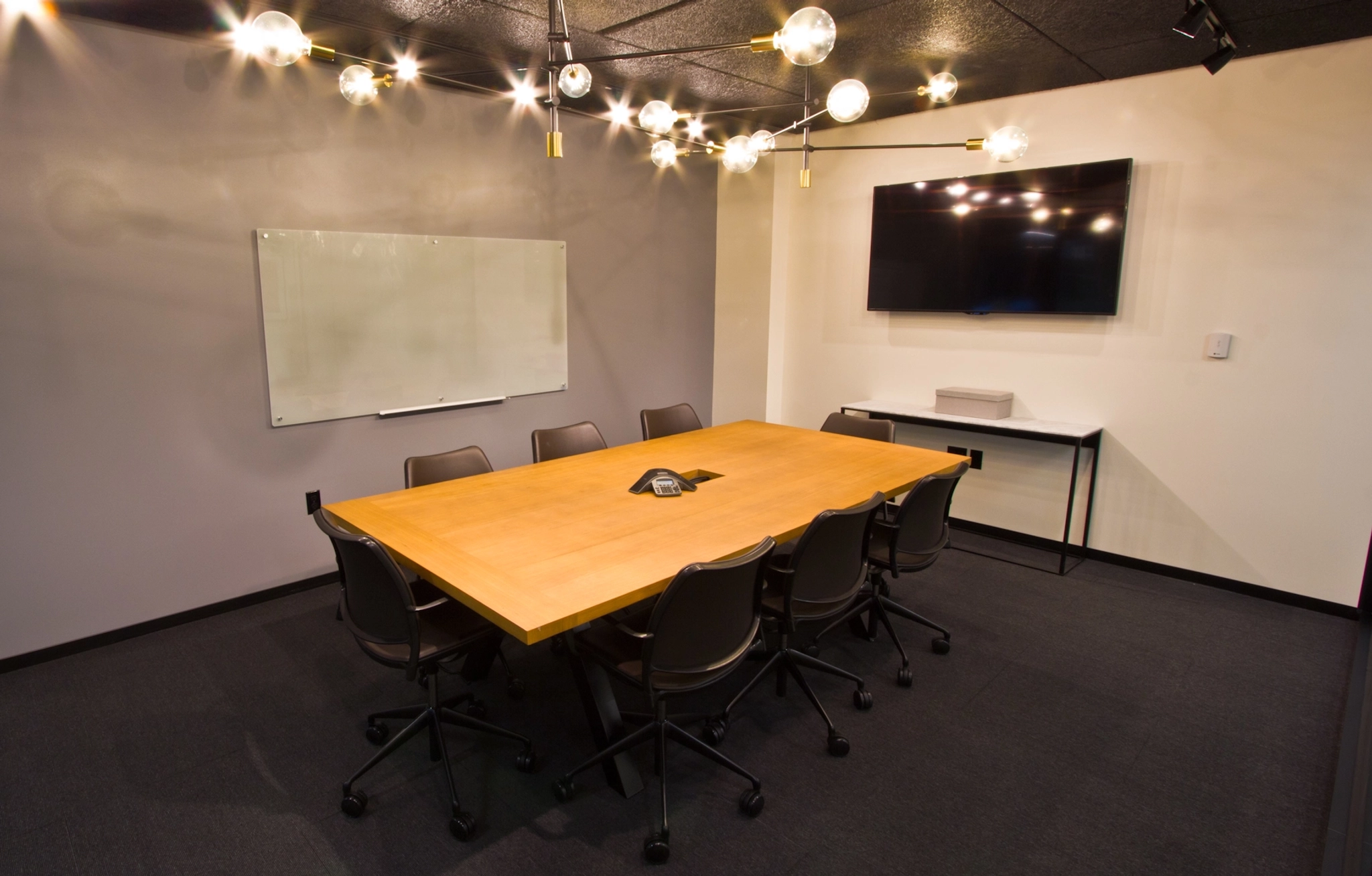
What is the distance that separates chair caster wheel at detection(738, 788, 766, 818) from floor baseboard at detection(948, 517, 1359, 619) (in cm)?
262

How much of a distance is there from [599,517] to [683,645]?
67 cm

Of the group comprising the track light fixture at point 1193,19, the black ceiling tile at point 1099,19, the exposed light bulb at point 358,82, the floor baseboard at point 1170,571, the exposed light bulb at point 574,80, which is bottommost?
the floor baseboard at point 1170,571

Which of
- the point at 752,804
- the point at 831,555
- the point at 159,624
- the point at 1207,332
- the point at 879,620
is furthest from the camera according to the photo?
the point at 1207,332

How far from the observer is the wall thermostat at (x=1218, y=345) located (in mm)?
3805

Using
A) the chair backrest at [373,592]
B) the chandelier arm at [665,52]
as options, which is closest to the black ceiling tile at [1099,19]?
the chandelier arm at [665,52]

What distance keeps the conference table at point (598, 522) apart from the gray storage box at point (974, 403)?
108 cm

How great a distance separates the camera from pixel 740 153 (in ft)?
10.5

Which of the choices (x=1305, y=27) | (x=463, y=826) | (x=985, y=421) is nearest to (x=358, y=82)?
(x=463, y=826)

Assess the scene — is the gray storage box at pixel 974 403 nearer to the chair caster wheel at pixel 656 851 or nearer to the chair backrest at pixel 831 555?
the chair backrest at pixel 831 555

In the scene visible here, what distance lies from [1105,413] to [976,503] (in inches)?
39.4

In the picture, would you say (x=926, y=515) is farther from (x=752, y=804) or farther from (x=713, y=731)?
(x=752, y=804)

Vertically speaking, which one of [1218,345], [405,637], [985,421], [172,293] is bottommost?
[405,637]

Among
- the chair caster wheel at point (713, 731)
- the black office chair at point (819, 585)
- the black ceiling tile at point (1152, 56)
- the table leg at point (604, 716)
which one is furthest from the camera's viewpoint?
the black ceiling tile at point (1152, 56)

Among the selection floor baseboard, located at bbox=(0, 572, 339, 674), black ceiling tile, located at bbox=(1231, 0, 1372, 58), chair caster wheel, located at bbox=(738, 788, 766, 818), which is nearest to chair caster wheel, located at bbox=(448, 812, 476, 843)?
chair caster wheel, located at bbox=(738, 788, 766, 818)
